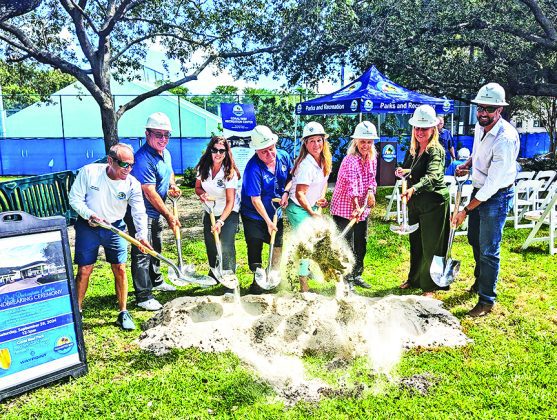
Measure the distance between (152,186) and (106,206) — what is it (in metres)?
0.73

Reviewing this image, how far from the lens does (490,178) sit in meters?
4.38

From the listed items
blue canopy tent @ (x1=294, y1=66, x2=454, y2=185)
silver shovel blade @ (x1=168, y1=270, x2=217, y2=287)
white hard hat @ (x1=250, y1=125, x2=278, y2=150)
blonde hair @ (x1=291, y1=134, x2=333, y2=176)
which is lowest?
silver shovel blade @ (x1=168, y1=270, x2=217, y2=287)

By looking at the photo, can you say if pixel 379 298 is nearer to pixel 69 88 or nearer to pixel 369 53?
pixel 369 53

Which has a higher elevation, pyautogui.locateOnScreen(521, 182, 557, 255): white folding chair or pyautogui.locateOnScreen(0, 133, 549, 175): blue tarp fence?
pyautogui.locateOnScreen(0, 133, 549, 175): blue tarp fence

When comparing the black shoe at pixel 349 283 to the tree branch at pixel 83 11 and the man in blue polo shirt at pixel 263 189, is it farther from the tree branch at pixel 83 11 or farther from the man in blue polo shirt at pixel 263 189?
the tree branch at pixel 83 11

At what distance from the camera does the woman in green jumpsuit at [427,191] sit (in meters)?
4.93

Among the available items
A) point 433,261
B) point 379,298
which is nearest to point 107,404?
point 379,298

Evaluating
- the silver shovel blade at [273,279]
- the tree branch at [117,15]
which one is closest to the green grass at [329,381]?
the silver shovel blade at [273,279]

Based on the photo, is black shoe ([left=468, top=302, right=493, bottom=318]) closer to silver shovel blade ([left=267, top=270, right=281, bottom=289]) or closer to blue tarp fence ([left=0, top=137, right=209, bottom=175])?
silver shovel blade ([left=267, top=270, right=281, bottom=289])

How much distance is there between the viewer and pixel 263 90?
20.5 meters

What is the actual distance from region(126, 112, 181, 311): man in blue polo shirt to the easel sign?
1256 mm

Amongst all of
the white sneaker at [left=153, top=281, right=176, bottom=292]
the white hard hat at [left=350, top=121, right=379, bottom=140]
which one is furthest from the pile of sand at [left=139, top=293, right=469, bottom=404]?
the white hard hat at [left=350, top=121, right=379, bottom=140]

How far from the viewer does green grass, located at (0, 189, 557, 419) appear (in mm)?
3203

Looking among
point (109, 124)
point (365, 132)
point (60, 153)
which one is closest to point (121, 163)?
point (365, 132)
